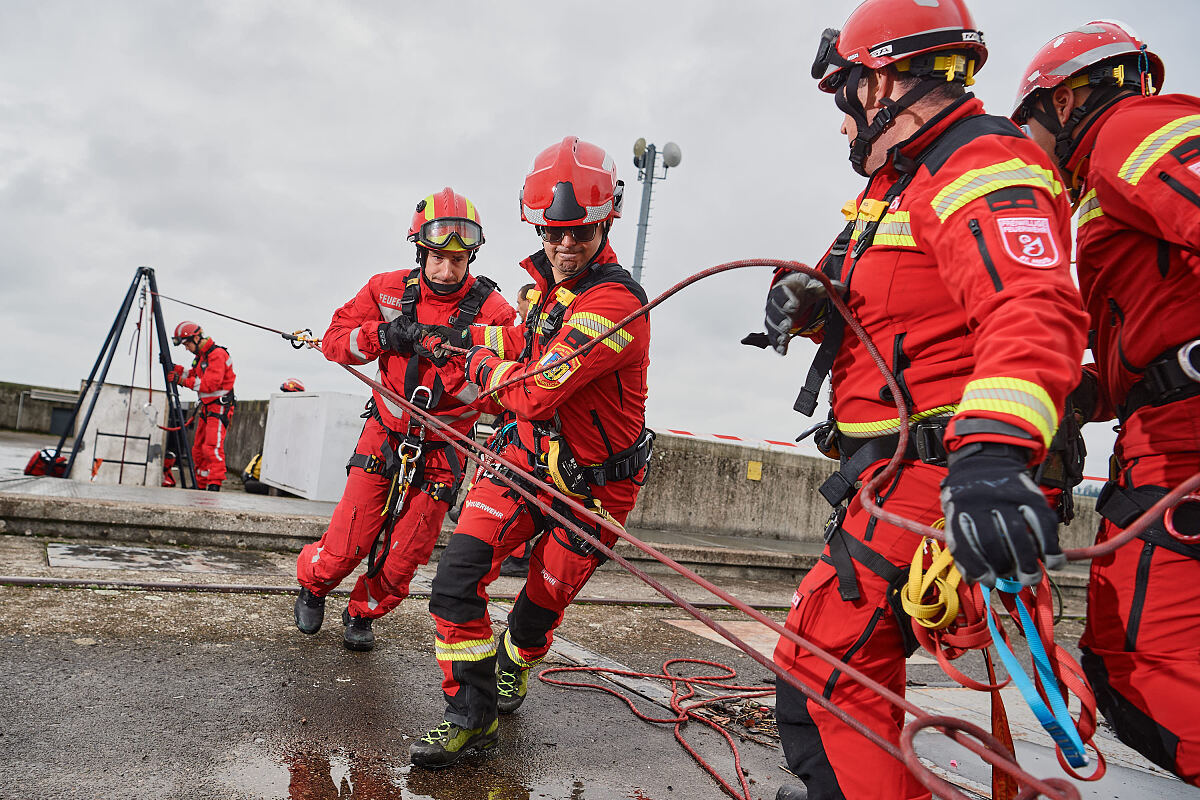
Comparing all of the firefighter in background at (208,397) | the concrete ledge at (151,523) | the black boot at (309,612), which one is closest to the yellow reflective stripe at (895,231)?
the black boot at (309,612)

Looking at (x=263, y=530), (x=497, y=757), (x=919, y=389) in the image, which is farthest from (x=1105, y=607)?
(x=263, y=530)

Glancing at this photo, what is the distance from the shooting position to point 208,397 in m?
12.5

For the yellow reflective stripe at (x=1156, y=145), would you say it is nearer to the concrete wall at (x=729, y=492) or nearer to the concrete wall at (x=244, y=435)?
the concrete wall at (x=729, y=492)

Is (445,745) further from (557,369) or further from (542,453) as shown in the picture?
(557,369)

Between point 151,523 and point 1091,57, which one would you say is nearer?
point 1091,57

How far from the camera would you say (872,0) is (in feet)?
7.38

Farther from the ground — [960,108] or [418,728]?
[960,108]

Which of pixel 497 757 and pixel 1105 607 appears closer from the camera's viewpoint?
pixel 1105 607

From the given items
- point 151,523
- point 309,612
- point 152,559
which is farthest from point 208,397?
point 309,612

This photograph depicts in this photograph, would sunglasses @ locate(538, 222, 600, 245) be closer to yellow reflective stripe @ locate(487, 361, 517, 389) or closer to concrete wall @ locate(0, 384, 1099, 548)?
yellow reflective stripe @ locate(487, 361, 517, 389)

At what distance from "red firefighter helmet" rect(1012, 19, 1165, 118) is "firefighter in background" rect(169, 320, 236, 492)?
39.0ft

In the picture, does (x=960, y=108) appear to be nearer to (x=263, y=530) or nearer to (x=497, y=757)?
(x=497, y=757)

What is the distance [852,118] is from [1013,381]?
1.12 metres

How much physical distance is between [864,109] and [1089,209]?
2.46ft
